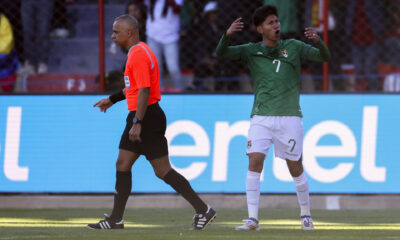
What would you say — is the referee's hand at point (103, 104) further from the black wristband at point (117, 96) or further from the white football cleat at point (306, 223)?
the white football cleat at point (306, 223)

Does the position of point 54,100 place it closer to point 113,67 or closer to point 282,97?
point 113,67

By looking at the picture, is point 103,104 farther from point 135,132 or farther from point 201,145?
point 201,145

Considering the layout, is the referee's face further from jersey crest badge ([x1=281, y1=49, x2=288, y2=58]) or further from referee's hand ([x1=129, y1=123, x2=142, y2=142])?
jersey crest badge ([x1=281, y1=49, x2=288, y2=58])

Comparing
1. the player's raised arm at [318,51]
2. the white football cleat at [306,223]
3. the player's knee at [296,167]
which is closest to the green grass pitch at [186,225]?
the white football cleat at [306,223]

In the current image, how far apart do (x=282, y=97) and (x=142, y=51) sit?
4.49 ft

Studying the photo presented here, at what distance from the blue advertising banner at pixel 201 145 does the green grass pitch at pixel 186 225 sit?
71 centimetres

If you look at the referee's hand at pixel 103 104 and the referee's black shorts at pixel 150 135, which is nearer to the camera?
the referee's black shorts at pixel 150 135

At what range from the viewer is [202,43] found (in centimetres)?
1404

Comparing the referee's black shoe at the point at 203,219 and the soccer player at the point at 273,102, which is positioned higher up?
the soccer player at the point at 273,102

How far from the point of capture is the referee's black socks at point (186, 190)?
8.41 meters

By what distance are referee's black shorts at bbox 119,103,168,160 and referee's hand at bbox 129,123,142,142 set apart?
184 millimetres

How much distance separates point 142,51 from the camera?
8305mm

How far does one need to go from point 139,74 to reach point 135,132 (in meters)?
0.54

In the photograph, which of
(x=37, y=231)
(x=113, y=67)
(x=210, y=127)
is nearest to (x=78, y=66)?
(x=113, y=67)
